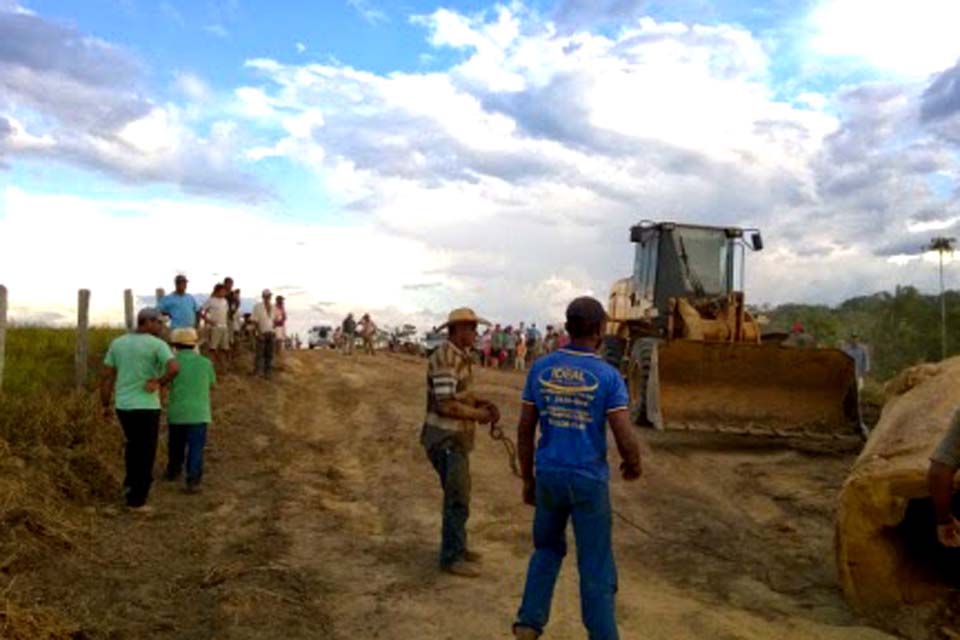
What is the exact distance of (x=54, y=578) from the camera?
6418mm

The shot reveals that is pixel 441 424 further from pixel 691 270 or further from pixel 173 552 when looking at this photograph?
pixel 691 270

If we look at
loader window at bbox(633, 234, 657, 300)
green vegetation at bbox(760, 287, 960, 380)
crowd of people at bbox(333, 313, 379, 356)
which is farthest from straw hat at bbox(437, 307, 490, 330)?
green vegetation at bbox(760, 287, 960, 380)

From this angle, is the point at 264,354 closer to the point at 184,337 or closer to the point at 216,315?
the point at 216,315

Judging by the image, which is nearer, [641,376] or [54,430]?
[54,430]

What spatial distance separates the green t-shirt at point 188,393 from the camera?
31.3ft

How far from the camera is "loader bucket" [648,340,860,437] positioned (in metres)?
13.1

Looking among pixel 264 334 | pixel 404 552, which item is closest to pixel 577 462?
pixel 404 552

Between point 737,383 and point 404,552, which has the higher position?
point 737,383

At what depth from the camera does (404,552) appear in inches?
304

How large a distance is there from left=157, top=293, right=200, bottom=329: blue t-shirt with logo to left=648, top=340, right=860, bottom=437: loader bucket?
626cm

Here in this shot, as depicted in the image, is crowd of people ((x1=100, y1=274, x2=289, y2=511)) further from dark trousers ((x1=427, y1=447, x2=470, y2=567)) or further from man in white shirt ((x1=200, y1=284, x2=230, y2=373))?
man in white shirt ((x1=200, y1=284, x2=230, y2=373))

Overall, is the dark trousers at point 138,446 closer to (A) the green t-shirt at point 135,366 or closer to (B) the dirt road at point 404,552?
(A) the green t-shirt at point 135,366

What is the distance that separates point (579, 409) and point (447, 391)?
1736 millimetres

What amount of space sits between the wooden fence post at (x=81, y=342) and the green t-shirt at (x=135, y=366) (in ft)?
12.2
